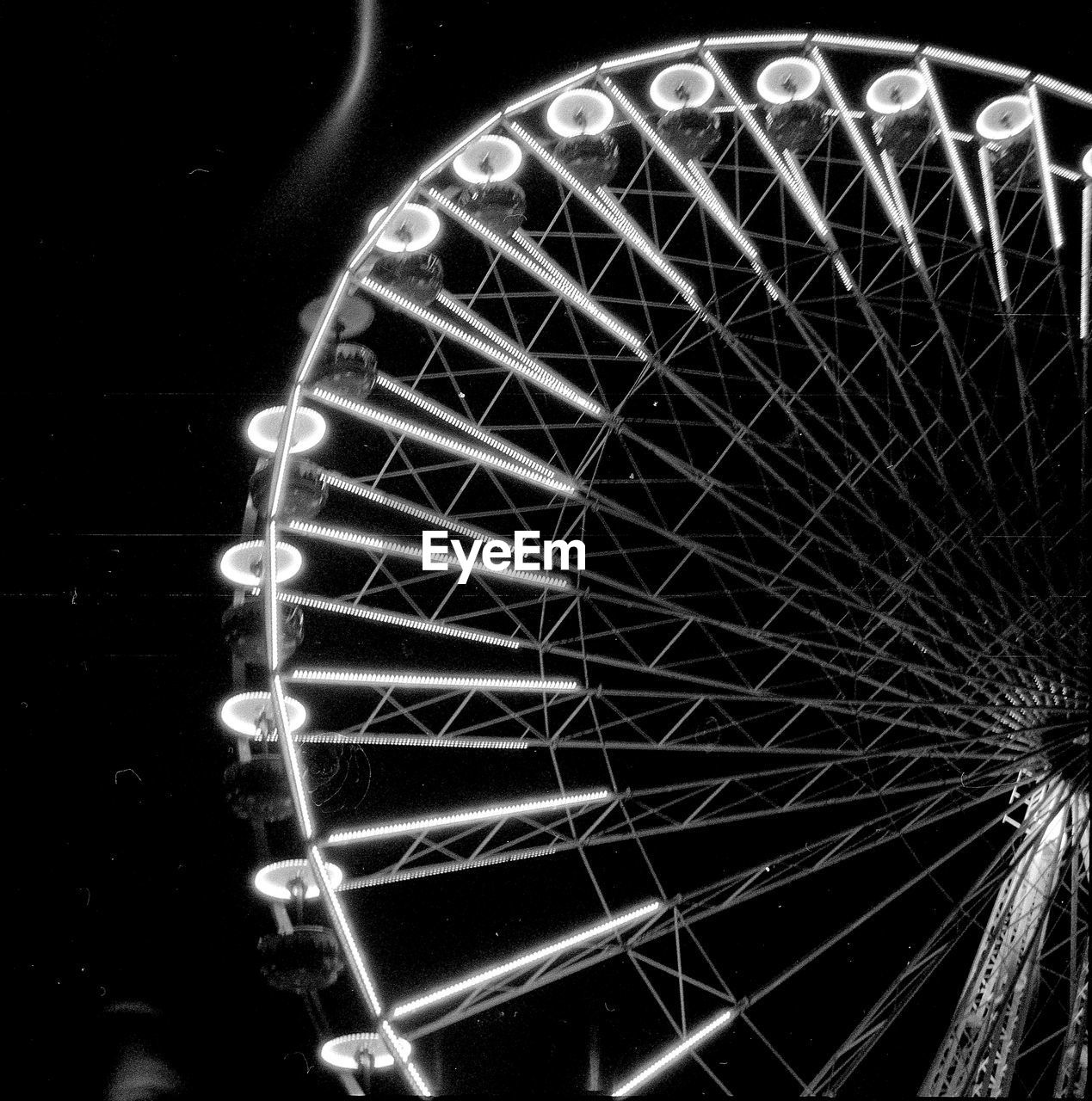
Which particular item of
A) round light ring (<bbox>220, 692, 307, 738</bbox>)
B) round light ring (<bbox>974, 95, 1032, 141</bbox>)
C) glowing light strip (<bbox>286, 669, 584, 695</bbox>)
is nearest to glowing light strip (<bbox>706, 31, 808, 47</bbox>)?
round light ring (<bbox>974, 95, 1032, 141</bbox>)

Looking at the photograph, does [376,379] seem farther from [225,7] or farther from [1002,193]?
[1002,193]

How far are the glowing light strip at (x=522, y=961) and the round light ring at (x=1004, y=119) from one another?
19.6 ft

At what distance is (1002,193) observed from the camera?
12547 millimetres

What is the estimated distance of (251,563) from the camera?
29.9 feet

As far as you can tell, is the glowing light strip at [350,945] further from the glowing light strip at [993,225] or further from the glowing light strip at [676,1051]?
the glowing light strip at [993,225]

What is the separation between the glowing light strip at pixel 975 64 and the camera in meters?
9.62

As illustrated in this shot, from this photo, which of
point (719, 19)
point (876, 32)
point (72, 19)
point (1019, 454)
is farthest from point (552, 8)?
point (1019, 454)

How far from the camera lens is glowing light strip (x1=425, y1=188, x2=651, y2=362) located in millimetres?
9492

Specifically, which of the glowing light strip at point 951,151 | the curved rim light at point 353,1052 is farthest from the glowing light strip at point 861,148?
the curved rim light at point 353,1052

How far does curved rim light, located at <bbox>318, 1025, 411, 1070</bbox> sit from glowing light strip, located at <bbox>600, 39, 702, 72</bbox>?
654 centimetres

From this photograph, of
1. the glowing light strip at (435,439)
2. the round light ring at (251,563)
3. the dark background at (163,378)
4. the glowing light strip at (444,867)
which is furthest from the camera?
the dark background at (163,378)

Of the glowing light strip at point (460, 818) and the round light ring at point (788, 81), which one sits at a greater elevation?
the round light ring at point (788, 81)

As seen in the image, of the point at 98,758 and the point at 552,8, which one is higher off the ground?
the point at 552,8

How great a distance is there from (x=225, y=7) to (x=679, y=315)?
205 inches
